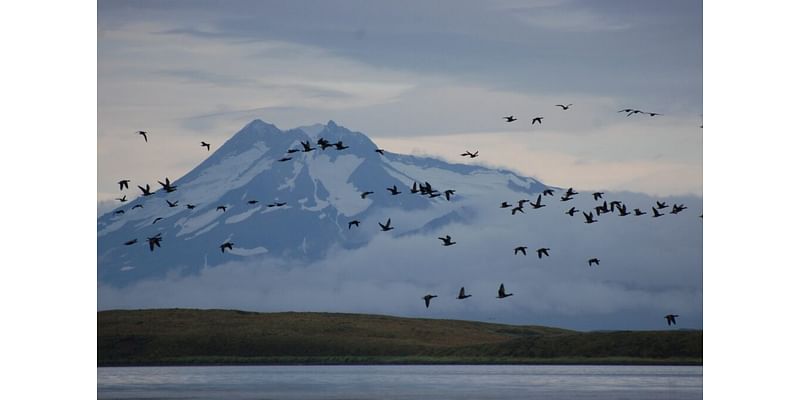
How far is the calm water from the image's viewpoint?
5444cm

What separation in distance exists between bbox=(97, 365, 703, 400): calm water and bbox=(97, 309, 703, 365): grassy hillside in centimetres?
881

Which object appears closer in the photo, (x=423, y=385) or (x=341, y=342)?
(x=423, y=385)

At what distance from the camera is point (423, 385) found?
63.0 metres

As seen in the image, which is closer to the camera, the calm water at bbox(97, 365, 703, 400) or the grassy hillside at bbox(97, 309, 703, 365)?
the calm water at bbox(97, 365, 703, 400)

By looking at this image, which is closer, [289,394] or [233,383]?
[289,394]

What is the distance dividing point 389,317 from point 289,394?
70624 millimetres

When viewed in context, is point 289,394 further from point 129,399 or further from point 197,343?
point 197,343

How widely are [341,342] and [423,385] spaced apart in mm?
48310

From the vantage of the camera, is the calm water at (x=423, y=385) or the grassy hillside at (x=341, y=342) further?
the grassy hillside at (x=341, y=342)

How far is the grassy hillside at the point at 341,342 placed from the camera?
3691 inches

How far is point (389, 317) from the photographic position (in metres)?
126

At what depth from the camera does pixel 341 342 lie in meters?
111

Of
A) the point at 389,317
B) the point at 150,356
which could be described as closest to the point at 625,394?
the point at 150,356

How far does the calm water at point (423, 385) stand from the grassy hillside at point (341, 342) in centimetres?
881
